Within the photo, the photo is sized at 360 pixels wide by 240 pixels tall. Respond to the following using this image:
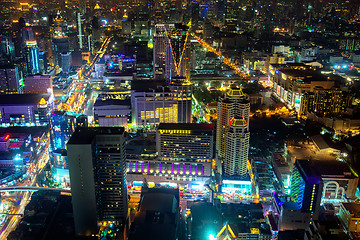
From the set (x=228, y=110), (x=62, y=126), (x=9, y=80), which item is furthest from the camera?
(x=9, y=80)

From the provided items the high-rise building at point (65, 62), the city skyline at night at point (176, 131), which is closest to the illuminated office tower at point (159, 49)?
the city skyline at night at point (176, 131)

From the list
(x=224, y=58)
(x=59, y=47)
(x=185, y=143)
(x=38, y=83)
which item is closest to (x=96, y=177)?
(x=185, y=143)

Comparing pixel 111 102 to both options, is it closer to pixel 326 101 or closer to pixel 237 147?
pixel 237 147

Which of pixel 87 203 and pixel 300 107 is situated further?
pixel 300 107

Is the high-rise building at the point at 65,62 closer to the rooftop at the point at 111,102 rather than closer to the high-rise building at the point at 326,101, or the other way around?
the rooftop at the point at 111,102

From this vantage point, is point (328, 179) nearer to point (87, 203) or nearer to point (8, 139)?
point (87, 203)

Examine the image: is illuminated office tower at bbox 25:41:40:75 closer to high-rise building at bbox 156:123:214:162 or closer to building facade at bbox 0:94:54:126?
building facade at bbox 0:94:54:126

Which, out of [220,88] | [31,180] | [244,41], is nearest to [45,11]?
[244,41]
